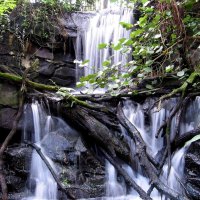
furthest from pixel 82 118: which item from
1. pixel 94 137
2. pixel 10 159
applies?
pixel 10 159

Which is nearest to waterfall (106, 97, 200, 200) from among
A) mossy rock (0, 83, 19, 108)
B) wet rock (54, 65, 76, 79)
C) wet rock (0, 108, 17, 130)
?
wet rock (0, 108, 17, 130)

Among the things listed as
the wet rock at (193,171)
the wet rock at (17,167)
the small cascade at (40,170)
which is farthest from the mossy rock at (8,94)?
the wet rock at (193,171)

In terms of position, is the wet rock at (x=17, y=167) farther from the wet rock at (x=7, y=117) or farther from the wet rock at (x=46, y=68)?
the wet rock at (x=46, y=68)

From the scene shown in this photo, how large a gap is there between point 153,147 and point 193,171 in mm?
1487

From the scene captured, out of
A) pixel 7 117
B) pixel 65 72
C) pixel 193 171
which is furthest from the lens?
pixel 65 72

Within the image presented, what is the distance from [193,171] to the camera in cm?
402

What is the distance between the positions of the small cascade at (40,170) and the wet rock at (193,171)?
2065mm

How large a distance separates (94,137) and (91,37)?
4440 millimetres

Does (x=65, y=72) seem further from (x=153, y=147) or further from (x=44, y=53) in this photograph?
(x=153, y=147)

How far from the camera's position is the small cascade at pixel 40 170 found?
186 inches

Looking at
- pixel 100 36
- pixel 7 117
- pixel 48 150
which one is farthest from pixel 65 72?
pixel 48 150

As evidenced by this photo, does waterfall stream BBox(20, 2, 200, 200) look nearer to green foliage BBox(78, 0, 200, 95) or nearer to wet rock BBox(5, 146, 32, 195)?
wet rock BBox(5, 146, 32, 195)

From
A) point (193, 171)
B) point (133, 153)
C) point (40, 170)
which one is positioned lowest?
point (40, 170)

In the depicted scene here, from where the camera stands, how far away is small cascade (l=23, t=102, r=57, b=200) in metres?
4.72
